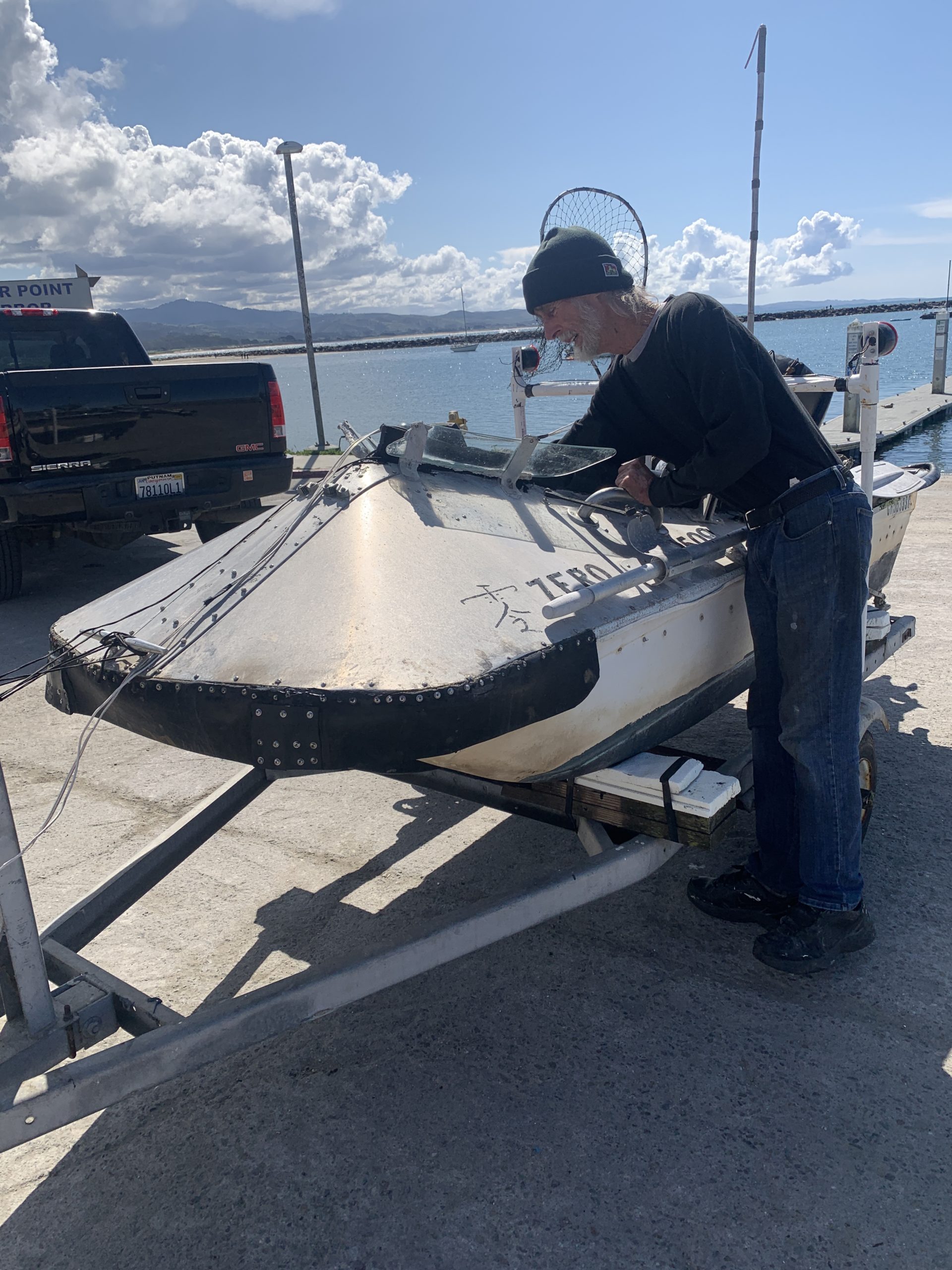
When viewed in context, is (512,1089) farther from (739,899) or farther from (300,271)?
(300,271)

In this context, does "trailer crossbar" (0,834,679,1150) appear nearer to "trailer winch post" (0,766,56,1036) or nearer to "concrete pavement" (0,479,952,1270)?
"trailer winch post" (0,766,56,1036)

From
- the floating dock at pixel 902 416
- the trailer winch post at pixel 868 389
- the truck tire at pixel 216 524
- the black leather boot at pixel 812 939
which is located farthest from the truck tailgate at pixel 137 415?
the floating dock at pixel 902 416

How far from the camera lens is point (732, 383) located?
270cm

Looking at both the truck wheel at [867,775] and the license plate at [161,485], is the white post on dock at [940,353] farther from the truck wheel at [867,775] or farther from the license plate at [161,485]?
the truck wheel at [867,775]

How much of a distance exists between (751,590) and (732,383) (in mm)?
668

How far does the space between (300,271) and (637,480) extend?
1338 centimetres

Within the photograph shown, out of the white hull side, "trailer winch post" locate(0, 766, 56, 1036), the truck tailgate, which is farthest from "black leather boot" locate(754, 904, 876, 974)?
the truck tailgate

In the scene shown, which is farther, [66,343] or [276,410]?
[66,343]

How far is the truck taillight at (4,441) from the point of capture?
6.23m

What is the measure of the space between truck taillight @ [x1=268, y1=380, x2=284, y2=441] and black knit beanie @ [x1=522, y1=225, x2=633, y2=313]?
4886mm

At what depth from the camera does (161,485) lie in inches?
274

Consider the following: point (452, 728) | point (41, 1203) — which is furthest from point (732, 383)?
point (41, 1203)

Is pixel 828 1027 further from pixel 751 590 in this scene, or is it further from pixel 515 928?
pixel 751 590

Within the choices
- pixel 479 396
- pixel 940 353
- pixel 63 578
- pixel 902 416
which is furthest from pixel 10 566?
pixel 479 396
